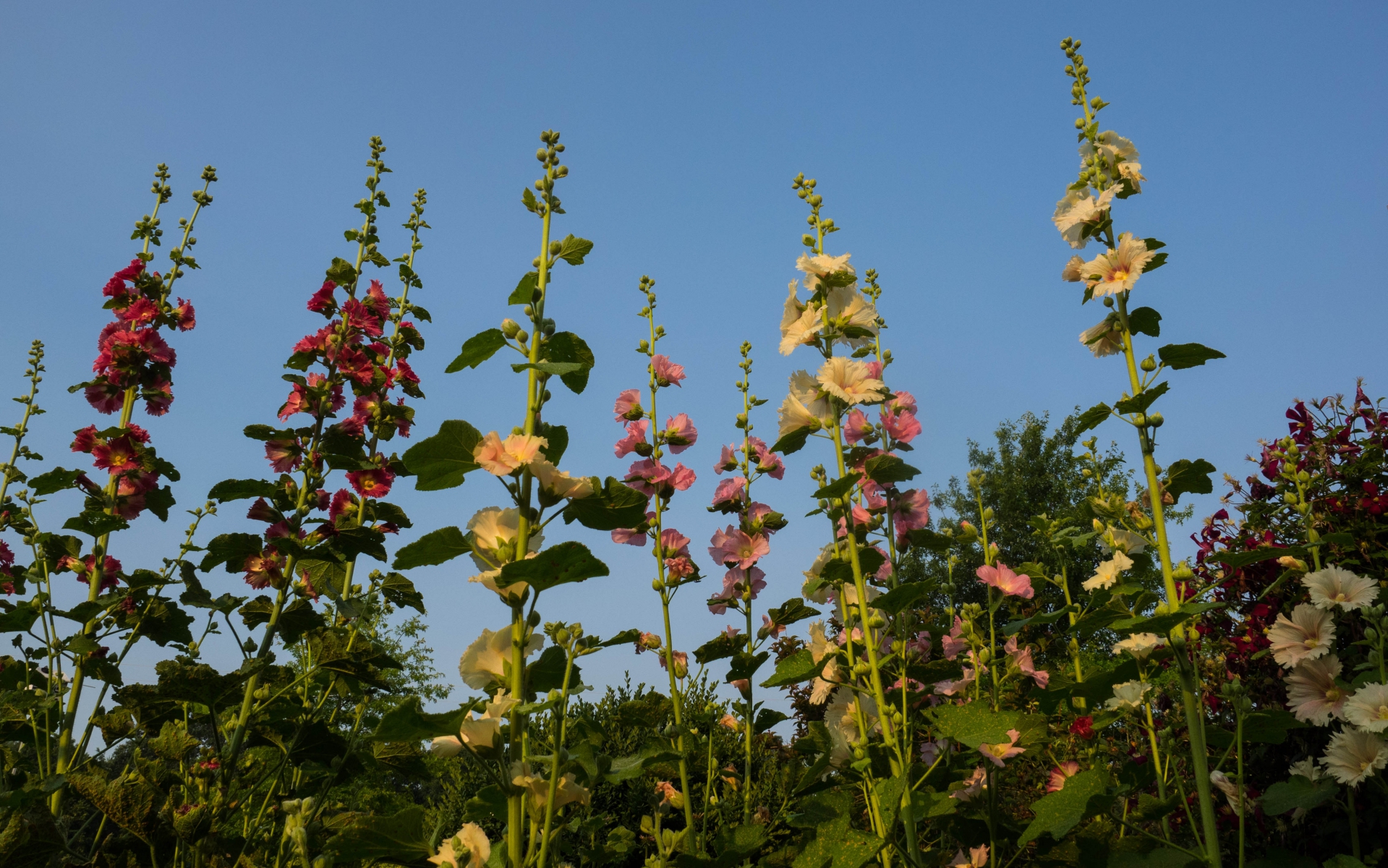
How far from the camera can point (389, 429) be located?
3.44 metres

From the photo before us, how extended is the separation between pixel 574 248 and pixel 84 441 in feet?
8.95

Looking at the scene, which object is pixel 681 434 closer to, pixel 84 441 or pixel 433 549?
pixel 433 549

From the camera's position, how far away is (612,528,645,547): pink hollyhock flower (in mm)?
3195

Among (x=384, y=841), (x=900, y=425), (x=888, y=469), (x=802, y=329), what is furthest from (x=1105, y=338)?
(x=384, y=841)

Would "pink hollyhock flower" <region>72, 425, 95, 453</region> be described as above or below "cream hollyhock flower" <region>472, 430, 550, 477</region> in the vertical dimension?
above

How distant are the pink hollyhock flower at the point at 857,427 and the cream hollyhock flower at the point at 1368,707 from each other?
1591mm

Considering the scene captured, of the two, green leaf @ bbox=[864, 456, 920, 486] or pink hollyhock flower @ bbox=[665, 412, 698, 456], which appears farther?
pink hollyhock flower @ bbox=[665, 412, 698, 456]

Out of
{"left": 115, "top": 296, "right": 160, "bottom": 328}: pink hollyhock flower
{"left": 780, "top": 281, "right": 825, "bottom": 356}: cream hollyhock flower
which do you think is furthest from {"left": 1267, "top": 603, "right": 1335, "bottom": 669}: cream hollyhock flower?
{"left": 115, "top": 296, "right": 160, "bottom": 328}: pink hollyhock flower

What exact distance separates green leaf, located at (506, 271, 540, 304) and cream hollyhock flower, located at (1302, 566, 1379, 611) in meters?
2.57

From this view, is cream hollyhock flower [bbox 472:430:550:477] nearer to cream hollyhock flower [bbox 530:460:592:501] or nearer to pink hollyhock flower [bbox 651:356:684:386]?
cream hollyhock flower [bbox 530:460:592:501]

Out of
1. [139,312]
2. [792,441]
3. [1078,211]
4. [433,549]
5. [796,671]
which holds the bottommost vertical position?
[796,671]

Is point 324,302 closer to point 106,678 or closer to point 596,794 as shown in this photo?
point 106,678

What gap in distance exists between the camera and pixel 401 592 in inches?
126

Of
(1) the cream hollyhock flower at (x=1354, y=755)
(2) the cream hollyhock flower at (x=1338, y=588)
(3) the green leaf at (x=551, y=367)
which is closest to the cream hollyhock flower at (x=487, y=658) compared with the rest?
(3) the green leaf at (x=551, y=367)
